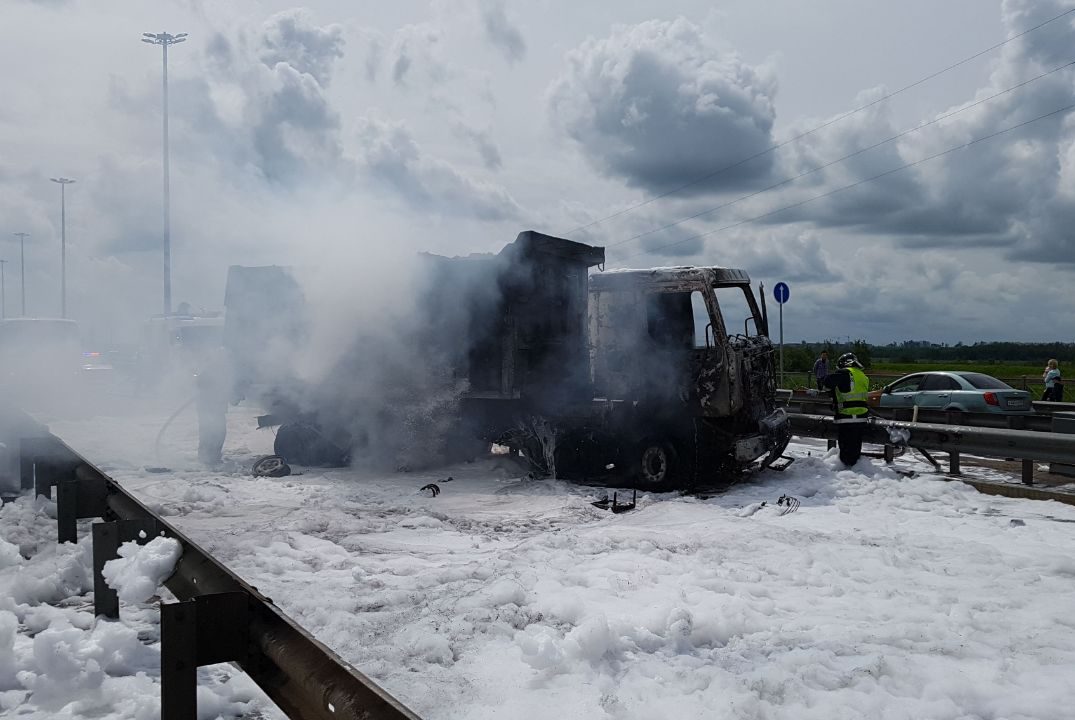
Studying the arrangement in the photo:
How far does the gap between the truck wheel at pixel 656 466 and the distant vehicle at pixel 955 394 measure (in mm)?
7695

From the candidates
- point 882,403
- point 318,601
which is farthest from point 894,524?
point 882,403

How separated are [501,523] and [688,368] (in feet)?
11.3

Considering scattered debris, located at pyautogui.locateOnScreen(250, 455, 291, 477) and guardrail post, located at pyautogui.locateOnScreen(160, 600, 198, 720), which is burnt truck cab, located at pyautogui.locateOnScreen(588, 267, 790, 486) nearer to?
scattered debris, located at pyautogui.locateOnScreen(250, 455, 291, 477)

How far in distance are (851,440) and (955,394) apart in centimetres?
659

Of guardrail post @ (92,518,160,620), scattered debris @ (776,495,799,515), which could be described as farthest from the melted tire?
guardrail post @ (92,518,160,620)

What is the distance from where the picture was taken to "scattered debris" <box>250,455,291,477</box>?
1096 centimetres

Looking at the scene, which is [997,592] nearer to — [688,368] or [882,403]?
[688,368]

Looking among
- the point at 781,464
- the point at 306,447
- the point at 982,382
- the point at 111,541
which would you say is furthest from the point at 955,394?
the point at 111,541

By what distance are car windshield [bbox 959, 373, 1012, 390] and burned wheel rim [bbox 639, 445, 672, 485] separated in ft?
29.6

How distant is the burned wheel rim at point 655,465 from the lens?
10312mm

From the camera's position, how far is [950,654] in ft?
15.2

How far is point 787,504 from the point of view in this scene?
30.1 ft

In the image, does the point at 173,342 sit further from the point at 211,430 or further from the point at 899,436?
the point at 899,436

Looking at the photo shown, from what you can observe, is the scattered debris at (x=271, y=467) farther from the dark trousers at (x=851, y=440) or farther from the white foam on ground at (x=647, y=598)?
the dark trousers at (x=851, y=440)
